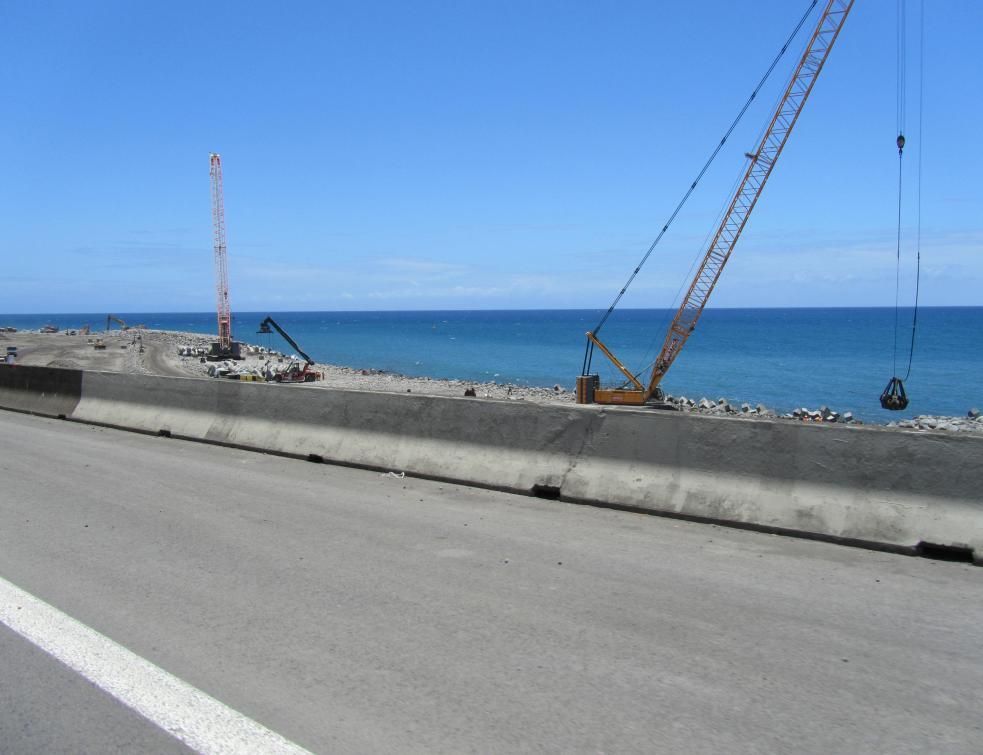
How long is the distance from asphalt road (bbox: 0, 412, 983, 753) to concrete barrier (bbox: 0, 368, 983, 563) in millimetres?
289

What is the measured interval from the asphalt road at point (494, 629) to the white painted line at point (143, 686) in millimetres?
74

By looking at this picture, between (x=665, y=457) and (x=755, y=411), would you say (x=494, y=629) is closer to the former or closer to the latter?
(x=665, y=457)

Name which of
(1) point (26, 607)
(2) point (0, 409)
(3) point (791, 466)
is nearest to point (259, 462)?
(1) point (26, 607)

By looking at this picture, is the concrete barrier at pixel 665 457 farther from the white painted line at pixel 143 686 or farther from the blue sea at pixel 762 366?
the blue sea at pixel 762 366

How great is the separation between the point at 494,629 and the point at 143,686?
1.95 meters

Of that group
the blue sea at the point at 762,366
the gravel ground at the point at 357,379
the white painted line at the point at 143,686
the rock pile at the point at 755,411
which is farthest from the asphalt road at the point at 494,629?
the blue sea at the point at 762,366

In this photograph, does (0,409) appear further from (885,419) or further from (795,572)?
(885,419)

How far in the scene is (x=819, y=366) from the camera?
3061 inches

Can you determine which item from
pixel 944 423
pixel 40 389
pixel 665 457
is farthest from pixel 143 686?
pixel 944 423

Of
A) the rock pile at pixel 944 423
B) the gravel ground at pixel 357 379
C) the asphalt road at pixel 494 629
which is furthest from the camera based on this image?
the gravel ground at pixel 357 379

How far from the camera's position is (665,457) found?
26.7 feet

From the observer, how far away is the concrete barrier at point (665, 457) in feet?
21.8

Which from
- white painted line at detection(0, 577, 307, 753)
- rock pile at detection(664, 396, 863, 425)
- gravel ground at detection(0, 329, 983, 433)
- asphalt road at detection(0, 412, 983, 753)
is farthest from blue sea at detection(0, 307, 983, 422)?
white painted line at detection(0, 577, 307, 753)

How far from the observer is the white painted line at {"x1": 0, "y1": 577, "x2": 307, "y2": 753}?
3.79 meters
